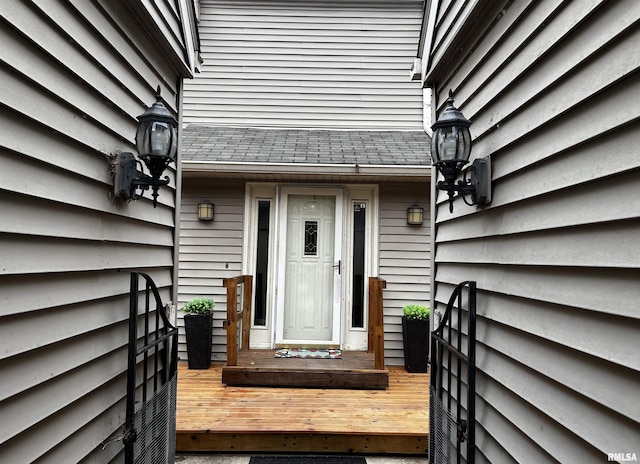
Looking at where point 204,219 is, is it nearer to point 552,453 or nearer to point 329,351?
point 329,351

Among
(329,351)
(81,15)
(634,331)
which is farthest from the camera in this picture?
Result: (329,351)

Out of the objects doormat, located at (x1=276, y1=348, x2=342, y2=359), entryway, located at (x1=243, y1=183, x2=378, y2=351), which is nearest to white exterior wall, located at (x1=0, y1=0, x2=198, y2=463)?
doormat, located at (x1=276, y1=348, x2=342, y2=359)

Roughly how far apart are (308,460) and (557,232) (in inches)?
93.8

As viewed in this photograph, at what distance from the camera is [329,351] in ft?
15.3

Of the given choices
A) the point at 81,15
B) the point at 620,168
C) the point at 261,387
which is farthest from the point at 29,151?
the point at 261,387

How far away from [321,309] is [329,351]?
0.49 m

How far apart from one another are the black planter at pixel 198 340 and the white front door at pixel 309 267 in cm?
80

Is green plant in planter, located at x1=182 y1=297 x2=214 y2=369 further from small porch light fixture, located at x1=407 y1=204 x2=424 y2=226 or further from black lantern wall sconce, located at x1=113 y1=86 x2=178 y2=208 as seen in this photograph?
black lantern wall sconce, located at x1=113 y1=86 x2=178 y2=208

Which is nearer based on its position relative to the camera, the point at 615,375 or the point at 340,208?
the point at 615,375

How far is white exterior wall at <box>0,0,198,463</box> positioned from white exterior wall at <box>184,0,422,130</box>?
319 centimetres

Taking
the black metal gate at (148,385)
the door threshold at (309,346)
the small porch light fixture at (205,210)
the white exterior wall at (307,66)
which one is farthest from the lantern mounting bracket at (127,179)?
the white exterior wall at (307,66)

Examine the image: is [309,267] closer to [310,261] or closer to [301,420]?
[310,261]

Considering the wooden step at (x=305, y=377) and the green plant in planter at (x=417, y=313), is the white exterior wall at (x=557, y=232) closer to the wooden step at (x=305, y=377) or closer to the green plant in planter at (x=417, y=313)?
the wooden step at (x=305, y=377)

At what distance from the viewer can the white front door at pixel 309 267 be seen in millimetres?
4840
